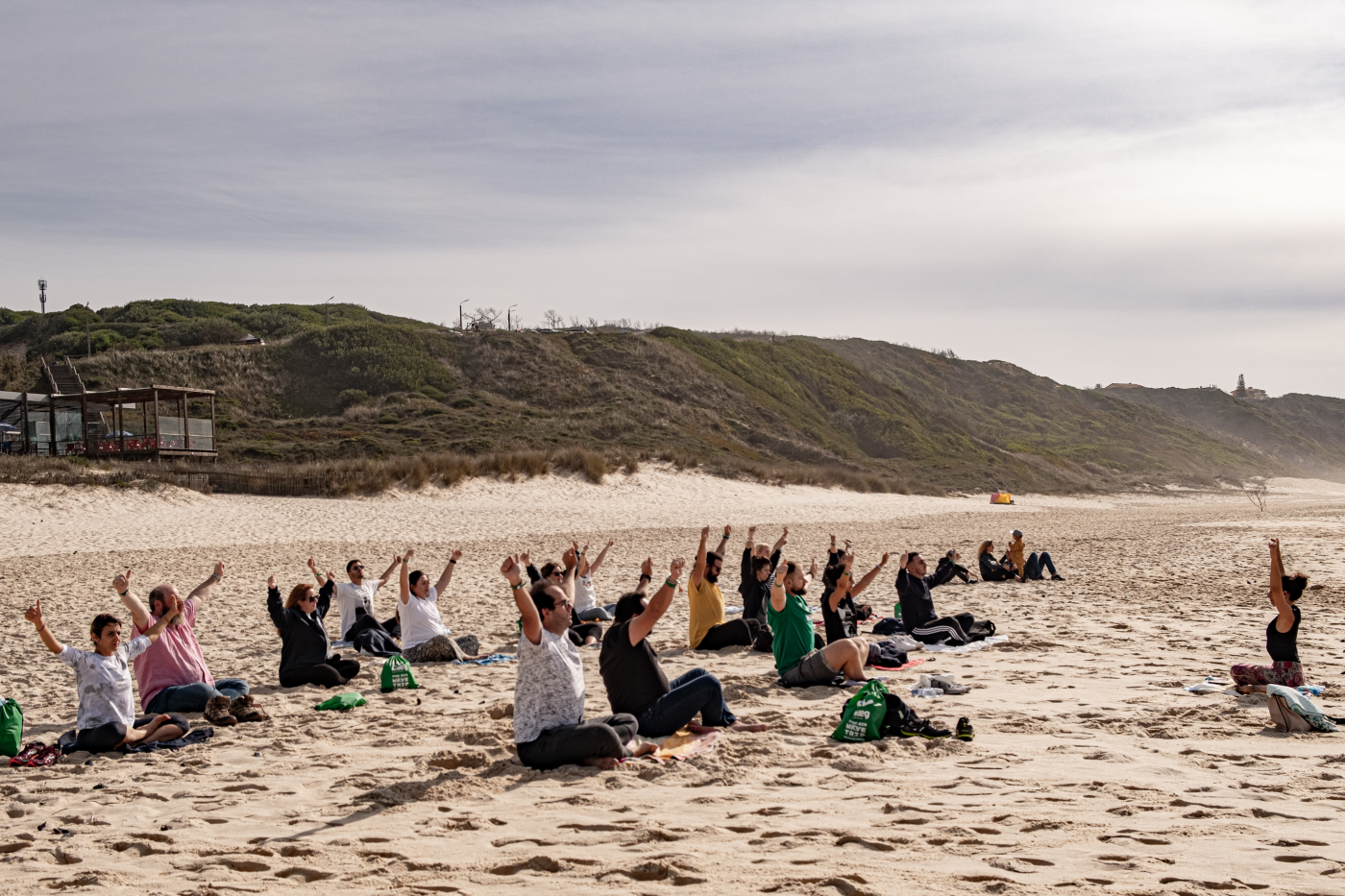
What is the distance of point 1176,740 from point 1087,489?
52.1m

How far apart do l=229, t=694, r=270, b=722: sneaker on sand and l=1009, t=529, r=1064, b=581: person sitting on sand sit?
429 inches

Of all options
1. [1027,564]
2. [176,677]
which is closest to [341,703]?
[176,677]

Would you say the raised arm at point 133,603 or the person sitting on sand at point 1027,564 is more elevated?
the raised arm at point 133,603

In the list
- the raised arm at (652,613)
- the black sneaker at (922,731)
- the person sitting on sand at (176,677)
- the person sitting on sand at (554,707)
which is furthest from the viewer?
the person sitting on sand at (176,677)

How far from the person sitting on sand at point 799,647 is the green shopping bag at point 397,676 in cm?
284

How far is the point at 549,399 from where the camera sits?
185 ft

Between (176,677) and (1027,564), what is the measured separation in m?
11.7

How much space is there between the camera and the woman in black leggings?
7863mm

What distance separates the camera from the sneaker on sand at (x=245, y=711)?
668 cm

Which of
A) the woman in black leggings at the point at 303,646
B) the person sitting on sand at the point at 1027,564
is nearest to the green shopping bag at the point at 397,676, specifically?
the woman in black leggings at the point at 303,646

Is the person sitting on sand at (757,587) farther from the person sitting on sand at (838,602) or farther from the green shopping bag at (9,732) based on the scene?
the green shopping bag at (9,732)

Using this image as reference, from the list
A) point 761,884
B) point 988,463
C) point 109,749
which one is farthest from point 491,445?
point 761,884

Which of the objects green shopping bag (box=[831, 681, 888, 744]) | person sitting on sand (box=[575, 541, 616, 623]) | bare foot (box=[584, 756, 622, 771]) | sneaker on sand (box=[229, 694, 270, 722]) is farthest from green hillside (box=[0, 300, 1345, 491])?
bare foot (box=[584, 756, 622, 771])

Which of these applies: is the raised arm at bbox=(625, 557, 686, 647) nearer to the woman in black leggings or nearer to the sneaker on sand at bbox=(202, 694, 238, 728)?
the sneaker on sand at bbox=(202, 694, 238, 728)
